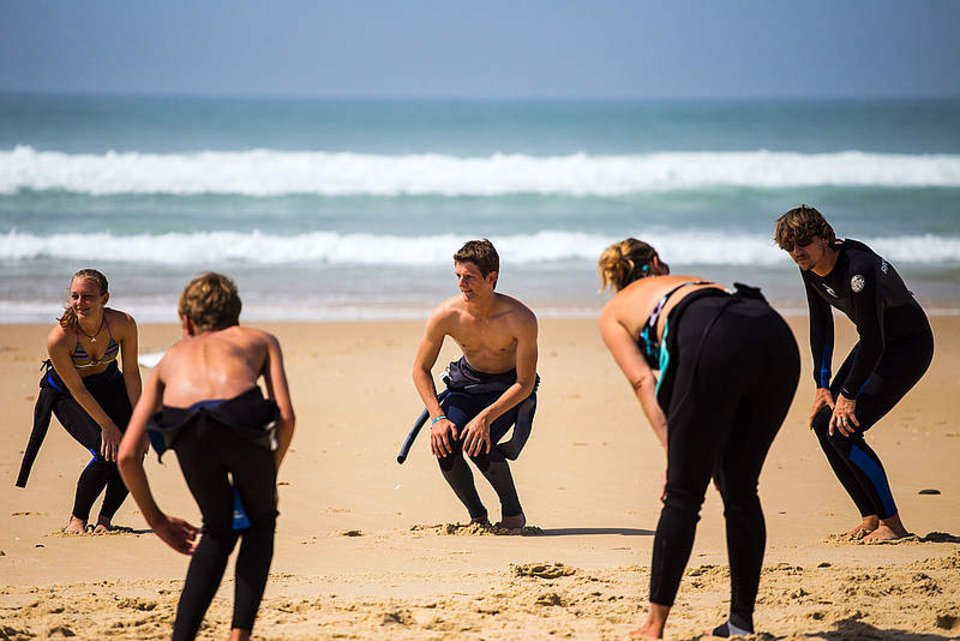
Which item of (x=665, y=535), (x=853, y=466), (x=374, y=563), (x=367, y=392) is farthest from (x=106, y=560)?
(x=367, y=392)

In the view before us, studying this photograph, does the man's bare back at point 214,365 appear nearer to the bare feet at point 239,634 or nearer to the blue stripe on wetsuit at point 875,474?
the bare feet at point 239,634

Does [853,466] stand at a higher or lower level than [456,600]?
higher

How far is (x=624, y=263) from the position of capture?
425 centimetres

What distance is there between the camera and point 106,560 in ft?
19.4

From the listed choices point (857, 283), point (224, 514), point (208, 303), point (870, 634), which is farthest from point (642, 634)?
point (857, 283)

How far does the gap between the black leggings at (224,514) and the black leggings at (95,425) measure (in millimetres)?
2871

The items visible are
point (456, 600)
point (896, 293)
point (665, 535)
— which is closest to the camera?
point (665, 535)

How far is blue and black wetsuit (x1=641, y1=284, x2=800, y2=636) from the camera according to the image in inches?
154

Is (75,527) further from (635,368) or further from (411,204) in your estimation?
(411,204)

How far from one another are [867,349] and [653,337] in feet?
6.22

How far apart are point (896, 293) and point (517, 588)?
2331 mm

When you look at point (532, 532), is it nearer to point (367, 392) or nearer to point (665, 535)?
point (665, 535)

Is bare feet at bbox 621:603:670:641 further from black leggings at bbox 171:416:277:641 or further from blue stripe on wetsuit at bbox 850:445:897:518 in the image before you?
blue stripe on wetsuit at bbox 850:445:897:518

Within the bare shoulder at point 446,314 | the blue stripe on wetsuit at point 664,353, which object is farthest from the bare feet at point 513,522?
the blue stripe on wetsuit at point 664,353
